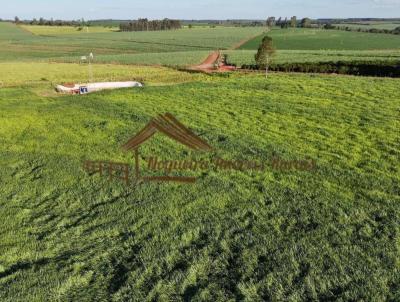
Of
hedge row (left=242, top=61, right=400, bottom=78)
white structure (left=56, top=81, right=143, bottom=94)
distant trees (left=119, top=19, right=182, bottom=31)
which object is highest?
distant trees (left=119, top=19, right=182, bottom=31)

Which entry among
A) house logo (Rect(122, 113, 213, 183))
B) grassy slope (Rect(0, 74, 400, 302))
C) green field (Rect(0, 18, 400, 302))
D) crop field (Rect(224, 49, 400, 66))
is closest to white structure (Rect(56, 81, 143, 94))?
green field (Rect(0, 18, 400, 302))

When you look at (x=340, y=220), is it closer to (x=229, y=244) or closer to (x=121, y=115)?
(x=229, y=244)

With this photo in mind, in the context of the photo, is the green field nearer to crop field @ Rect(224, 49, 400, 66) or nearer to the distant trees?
crop field @ Rect(224, 49, 400, 66)

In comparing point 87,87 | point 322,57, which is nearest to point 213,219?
point 87,87

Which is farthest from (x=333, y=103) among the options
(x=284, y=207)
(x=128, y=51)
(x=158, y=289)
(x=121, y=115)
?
(x=128, y=51)

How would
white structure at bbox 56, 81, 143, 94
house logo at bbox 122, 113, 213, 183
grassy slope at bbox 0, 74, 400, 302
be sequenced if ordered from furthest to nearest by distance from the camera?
1. white structure at bbox 56, 81, 143, 94
2. house logo at bbox 122, 113, 213, 183
3. grassy slope at bbox 0, 74, 400, 302

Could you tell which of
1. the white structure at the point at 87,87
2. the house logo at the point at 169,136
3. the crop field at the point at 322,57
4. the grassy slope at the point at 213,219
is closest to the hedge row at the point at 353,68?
the crop field at the point at 322,57

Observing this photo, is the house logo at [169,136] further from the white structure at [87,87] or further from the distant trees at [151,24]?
the distant trees at [151,24]

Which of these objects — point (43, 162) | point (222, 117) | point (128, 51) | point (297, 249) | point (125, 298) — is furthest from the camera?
point (128, 51)
